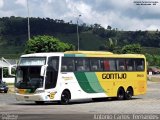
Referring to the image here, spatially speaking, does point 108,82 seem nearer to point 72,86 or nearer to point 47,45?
point 72,86

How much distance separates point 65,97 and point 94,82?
2.88 metres

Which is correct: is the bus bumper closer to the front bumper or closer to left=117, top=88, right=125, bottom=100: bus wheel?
the front bumper

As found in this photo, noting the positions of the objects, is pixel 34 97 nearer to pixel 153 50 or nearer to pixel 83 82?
pixel 83 82

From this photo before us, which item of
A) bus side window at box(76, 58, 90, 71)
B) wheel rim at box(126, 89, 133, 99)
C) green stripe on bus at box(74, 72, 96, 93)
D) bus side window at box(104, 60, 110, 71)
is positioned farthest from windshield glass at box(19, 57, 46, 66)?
wheel rim at box(126, 89, 133, 99)

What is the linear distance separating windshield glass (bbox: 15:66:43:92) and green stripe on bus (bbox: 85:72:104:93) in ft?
12.2

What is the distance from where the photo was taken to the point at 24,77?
30.1 meters

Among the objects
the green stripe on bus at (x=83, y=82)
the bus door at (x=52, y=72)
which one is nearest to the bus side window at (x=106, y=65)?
the green stripe on bus at (x=83, y=82)

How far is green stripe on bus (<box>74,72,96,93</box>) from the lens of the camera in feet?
105

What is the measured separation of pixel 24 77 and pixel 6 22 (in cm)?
13479

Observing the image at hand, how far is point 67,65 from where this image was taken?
31141 mm

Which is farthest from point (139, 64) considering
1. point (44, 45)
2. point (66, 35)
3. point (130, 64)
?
point (66, 35)

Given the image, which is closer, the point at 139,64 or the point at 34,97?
the point at 34,97

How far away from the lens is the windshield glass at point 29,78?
29.8 m

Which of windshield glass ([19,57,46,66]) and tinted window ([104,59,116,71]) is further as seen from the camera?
tinted window ([104,59,116,71])
